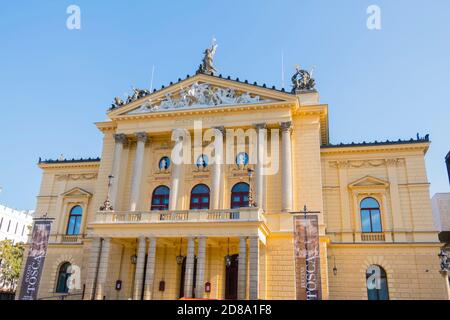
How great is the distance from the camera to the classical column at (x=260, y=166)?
86.5 feet

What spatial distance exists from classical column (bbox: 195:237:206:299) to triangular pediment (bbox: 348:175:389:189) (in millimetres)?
12141

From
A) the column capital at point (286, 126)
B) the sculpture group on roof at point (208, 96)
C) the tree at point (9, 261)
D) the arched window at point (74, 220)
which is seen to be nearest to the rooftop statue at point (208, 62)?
the sculpture group on roof at point (208, 96)

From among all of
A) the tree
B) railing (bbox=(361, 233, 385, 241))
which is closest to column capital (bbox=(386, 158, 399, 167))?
railing (bbox=(361, 233, 385, 241))

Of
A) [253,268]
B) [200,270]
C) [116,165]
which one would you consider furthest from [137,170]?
[253,268]

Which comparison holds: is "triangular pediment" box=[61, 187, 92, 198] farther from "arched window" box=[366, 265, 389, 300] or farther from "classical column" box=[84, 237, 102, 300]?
"arched window" box=[366, 265, 389, 300]

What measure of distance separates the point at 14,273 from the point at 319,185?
44491mm

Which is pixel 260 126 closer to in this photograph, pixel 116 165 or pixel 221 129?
pixel 221 129

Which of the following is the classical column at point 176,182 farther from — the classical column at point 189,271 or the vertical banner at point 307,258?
the vertical banner at point 307,258

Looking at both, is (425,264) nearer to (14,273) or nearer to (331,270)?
(331,270)

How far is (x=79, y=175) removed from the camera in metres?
34.6

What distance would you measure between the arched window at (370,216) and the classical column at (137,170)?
16.7 m

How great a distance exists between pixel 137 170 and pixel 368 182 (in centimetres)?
1739

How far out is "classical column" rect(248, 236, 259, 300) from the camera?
2147 cm
